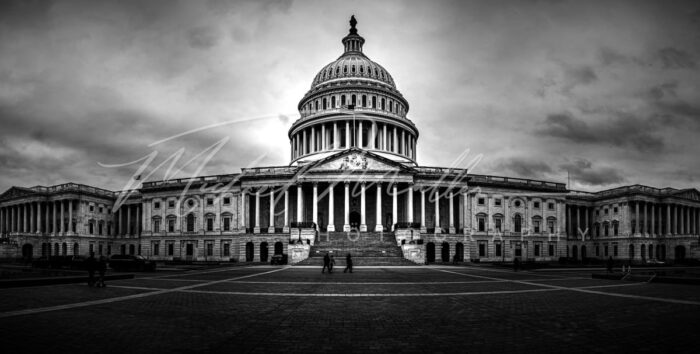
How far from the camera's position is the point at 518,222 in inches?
Result: 3162

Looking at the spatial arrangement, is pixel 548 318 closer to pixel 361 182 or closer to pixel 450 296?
→ pixel 450 296

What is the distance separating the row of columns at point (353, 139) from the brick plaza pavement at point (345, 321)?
70.1 meters

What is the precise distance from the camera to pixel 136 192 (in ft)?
309

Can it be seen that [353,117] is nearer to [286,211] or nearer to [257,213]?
[286,211]

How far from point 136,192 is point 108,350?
9345 cm

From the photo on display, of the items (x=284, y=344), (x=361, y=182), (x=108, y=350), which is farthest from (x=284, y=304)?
(x=361, y=182)

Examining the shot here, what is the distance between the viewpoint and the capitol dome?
8906 cm

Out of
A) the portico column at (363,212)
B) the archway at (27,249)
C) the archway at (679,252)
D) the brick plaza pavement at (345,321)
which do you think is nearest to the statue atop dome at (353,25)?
the portico column at (363,212)

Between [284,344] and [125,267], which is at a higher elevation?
[284,344]

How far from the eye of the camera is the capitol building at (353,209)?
70438 millimetres

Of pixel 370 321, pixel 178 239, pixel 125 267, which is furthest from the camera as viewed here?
pixel 178 239

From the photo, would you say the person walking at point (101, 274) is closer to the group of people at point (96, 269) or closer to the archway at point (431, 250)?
the group of people at point (96, 269)

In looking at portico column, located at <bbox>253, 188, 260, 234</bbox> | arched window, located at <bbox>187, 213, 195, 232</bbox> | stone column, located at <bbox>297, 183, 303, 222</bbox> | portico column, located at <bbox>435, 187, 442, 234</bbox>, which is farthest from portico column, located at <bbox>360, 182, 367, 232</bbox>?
arched window, located at <bbox>187, 213, 195, 232</bbox>

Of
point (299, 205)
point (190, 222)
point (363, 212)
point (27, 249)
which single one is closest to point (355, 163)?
point (363, 212)
